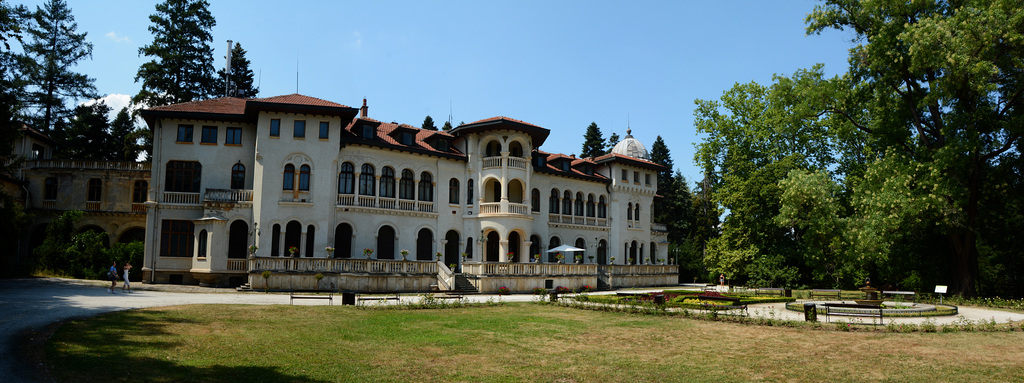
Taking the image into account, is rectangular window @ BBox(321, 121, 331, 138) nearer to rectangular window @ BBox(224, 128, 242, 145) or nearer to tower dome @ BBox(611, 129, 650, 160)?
rectangular window @ BBox(224, 128, 242, 145)

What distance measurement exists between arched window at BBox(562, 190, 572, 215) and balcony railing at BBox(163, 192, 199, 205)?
2593 cm

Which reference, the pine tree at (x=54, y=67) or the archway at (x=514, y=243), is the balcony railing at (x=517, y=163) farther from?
the pine tree at (x=54, y=67)

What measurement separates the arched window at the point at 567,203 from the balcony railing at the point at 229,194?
23.3 m

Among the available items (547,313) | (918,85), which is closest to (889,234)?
(918,85)

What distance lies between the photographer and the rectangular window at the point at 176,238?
3419 cm

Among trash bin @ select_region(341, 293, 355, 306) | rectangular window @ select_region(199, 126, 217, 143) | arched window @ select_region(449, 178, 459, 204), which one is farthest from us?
arched window @ select_region(449, 178, 459, 204)

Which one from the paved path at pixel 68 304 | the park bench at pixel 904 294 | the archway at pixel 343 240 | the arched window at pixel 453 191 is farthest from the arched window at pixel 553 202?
the park bench at pixel 904 294

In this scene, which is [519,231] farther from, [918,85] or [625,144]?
[625,144]

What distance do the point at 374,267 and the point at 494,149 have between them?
14.2 m

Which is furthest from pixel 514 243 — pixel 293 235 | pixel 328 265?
pixel 328 265

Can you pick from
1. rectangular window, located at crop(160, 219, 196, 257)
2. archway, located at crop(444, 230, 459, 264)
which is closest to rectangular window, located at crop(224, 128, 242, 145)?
rectangular window, located at crop(160, 219, 196, 257)

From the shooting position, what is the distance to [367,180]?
123 feet

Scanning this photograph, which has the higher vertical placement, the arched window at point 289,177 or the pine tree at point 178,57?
the pine tree at point 178,57

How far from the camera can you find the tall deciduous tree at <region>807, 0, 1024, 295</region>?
2570 centimetres
